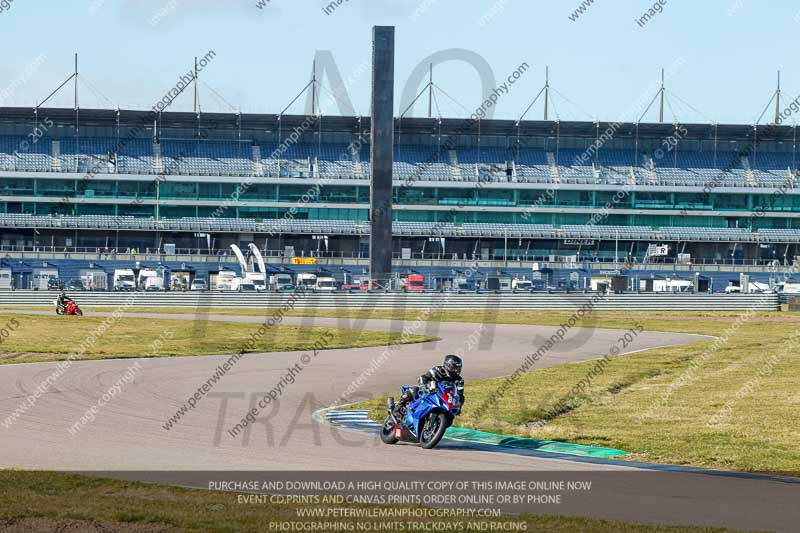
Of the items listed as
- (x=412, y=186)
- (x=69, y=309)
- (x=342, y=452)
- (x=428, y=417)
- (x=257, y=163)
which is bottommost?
(x=342, y=452)

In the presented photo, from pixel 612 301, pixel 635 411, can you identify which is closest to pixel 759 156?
pixel 612 301

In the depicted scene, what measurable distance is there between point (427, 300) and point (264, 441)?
184ft

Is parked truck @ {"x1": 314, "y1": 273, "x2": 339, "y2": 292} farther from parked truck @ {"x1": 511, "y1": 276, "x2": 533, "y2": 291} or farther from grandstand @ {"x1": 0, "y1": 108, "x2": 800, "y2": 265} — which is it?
parked truck @ {"x1": 511, "y1": 276, "x2": 533, "y2": 291}

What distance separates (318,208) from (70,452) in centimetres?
8968

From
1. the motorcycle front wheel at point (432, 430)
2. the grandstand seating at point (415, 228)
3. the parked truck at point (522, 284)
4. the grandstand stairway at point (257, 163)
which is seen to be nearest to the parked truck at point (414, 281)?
the parked truck at point (522, 284)

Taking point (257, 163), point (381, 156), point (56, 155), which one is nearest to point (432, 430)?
point (381, 156)

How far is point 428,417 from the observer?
18562mm

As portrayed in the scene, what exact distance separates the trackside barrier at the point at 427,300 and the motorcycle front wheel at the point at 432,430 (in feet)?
179

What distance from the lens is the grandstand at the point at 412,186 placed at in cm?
10481

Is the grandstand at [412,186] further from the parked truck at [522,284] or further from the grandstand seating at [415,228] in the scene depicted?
the parked truck at [522,284]

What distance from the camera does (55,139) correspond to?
110 m

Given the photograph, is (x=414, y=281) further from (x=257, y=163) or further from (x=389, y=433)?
(x=389, y=433)

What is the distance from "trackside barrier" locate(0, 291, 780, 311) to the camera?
2896 inches

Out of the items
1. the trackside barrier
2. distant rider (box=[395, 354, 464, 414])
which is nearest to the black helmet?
distant rider (box=[395, 354, 464, 414])
